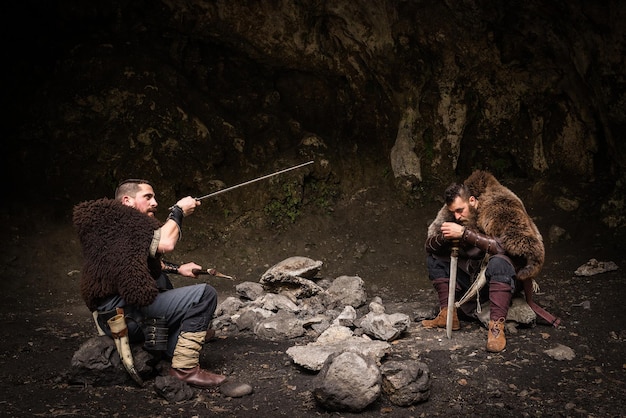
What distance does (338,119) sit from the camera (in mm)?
9078

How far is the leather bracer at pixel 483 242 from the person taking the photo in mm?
4422

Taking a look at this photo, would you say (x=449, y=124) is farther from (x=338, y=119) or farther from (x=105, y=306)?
(x=105, y=306)

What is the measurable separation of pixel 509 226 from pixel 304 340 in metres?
2.16

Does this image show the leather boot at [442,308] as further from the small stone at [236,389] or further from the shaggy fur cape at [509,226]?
the small stone at [236,389]

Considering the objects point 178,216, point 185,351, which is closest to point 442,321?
point 185,351

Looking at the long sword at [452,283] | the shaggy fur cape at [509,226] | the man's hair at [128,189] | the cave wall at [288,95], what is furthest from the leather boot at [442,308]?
the cave wall at [288,95]

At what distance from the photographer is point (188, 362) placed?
3732mm

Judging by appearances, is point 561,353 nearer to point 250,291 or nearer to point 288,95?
point 250,291

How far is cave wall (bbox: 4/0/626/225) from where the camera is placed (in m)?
7.38

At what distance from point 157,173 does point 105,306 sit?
4787 millimetres

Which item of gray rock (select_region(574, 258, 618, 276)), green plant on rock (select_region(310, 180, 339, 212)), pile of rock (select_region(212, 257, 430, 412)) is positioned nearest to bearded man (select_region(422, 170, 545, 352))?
pile of rock (select_region(212, 257, 430, 412))

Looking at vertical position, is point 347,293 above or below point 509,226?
below

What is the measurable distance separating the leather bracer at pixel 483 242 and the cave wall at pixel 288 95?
12.1 feet

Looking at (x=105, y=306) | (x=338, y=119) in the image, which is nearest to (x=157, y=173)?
(x=338, y=119)
